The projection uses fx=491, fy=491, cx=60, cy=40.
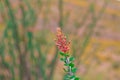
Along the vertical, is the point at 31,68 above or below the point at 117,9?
below

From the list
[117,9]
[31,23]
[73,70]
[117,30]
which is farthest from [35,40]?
[117,9]

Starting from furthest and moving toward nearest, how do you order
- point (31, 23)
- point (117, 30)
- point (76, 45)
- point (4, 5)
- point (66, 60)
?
point (117, 30) → point (76, 45) → point (31, 23) → point (4, 5) → point (66, 60)

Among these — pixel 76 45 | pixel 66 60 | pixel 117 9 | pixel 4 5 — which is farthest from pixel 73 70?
pixel 117 9

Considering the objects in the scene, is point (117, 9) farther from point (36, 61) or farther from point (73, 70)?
point (73, 70)

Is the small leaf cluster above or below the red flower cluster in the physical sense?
below

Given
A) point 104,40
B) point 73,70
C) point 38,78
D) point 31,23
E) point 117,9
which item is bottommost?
point 73,70

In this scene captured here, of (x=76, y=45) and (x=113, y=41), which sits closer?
(x=76, y=45)

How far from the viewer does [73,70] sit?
271cm

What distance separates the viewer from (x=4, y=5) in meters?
5.94

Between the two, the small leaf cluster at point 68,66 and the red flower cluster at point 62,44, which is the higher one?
the red flower cluster at point 62,44

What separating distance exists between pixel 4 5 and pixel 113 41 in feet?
102

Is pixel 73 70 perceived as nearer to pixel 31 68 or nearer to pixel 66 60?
pixel 66 60

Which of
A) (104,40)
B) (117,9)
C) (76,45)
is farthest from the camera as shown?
(117,9)

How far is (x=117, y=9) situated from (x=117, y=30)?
6.68 m
